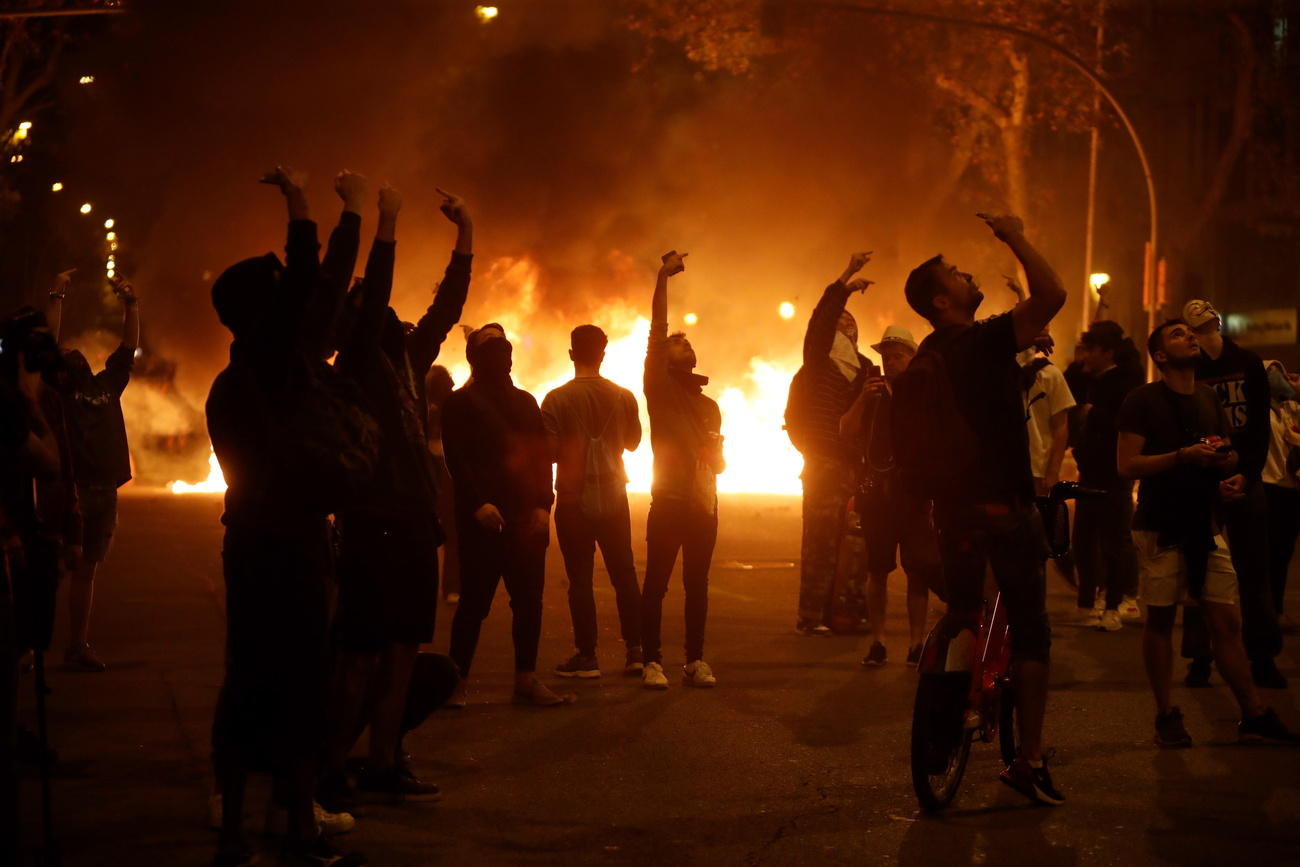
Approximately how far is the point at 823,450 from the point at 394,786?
4565 millimetres

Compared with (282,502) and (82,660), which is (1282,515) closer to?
(282,502)

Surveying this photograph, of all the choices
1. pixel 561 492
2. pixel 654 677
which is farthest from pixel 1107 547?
pixel 561 492

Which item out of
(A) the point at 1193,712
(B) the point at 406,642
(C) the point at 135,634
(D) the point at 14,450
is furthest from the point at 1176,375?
(C) the point at 135,634

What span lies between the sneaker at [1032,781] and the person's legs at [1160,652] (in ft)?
3.83

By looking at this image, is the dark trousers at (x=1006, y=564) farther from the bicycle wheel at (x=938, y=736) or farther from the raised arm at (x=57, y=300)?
the raised arm at (x=57, y=300)

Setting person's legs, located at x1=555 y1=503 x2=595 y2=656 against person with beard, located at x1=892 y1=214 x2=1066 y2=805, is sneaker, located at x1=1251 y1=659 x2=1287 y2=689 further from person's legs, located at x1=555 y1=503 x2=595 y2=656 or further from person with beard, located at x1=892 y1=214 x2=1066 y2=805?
person's legs, located at x1=555 y1=503 x2=595 y2=656

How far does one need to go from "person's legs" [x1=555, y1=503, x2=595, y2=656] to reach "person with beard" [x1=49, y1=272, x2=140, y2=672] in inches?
A: 85.2

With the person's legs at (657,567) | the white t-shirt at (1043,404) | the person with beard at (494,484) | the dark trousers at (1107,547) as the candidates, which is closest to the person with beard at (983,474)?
the person with beard at (494,484)

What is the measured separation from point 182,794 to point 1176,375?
4155 millimetres

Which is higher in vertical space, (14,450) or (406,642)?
(14,450)

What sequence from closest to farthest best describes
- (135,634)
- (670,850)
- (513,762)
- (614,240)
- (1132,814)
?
(670,850) < (1132,814) < (513,762) < (135,634) < (614,240)

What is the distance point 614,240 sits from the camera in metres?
29.9

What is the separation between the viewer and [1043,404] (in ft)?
31.5

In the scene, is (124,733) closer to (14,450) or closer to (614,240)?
(14,450)
